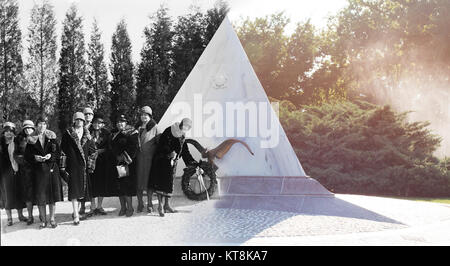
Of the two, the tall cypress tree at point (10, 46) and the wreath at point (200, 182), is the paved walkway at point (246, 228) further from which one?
the tall cypress tree at point (10, 46)

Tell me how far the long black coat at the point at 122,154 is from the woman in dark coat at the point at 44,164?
0.90 metres

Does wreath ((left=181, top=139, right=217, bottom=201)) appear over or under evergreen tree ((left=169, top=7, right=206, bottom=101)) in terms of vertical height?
under

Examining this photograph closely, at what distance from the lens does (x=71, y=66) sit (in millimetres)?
9172

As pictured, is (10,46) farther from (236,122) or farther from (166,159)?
(236,122)

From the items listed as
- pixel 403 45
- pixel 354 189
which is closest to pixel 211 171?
pixel 354 189

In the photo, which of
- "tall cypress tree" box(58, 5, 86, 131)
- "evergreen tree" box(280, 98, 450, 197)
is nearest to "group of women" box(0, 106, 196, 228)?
"tall cypress tree" box(58, 5, 86, 131)

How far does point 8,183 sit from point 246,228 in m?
3.50

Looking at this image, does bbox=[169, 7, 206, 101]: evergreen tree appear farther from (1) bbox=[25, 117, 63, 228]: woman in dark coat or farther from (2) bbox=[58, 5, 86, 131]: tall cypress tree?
(1) bbox=[25, 117, 63, 228]: woman in dark coat

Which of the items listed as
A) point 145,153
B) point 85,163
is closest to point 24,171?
point 85,163

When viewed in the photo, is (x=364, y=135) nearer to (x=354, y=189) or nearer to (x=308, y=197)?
(x=354, y=189)

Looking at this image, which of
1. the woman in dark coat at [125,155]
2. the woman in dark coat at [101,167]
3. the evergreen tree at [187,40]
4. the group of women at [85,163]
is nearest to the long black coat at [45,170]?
the group of women at [85,163]

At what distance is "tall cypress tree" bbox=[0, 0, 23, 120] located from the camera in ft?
27.7

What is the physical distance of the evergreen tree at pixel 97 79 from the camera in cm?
921

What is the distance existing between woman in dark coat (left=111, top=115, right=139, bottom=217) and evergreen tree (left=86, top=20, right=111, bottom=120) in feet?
10.5
